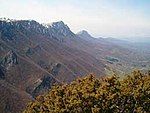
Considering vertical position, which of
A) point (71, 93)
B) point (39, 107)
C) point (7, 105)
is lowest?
point (7, 105)

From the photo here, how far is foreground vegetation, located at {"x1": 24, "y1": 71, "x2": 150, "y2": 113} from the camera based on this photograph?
42.2m

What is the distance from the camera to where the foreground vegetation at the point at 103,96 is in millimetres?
42188

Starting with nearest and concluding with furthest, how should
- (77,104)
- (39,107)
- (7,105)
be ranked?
(77,104), (39,107), (7,105)

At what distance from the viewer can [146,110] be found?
147ft

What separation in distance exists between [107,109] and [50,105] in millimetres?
8202

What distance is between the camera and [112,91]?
42.8m

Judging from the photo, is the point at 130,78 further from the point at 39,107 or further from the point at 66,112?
the point at 39,107

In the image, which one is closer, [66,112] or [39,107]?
[66,112]

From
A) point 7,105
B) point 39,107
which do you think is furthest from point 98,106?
point 7,105

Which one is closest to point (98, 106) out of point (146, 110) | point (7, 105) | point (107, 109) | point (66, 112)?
point (107, 109)

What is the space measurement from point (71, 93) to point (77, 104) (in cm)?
315

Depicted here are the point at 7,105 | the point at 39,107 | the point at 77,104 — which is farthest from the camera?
the point at 7,105

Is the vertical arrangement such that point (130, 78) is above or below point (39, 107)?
above

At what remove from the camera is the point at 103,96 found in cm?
4219
